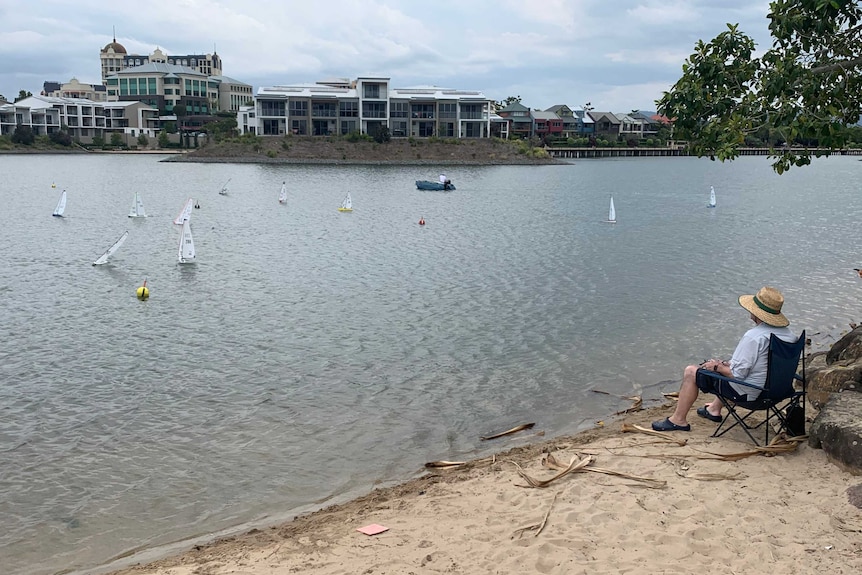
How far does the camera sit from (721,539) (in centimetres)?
650

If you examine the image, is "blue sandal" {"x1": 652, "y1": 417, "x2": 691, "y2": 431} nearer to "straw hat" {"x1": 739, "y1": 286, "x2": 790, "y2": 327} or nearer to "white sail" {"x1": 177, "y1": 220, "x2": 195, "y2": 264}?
"straw hat" {"x1": 739, "y1": 286, "x2": 790, "y2": 327}

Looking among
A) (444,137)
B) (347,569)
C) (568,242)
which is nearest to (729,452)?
(347,569)

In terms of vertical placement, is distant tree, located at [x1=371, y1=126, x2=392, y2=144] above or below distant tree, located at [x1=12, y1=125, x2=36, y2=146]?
below

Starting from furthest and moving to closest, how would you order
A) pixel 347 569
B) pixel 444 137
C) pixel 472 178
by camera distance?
1. pixel 444 137
2. pixel 472 178
3. pixel 347 569

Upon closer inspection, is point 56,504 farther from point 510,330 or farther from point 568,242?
point 568,242

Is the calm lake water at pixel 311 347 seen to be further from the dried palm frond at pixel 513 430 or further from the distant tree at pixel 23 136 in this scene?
the distant tree at pixel 23 136

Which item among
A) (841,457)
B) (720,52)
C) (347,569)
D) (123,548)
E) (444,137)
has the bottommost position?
(123,548)

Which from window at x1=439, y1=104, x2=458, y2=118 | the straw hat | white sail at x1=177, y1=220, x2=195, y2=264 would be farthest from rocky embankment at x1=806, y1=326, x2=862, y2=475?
window at x1=439, y1=104, x2=458, y2=118

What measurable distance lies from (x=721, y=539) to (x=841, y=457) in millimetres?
2025

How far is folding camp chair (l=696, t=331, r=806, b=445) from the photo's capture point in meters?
8.31

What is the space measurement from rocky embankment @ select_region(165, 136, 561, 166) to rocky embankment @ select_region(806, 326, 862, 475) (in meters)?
116

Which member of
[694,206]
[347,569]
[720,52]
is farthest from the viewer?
[694,206]

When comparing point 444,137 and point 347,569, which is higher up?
point 444,137

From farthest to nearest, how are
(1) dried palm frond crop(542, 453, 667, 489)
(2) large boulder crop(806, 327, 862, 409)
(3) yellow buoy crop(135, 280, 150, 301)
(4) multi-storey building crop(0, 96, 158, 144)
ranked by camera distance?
(4) multi-storey building crop(0, 96, 158, 144) → (3) yellow buoy crop(135, 280, 150, 301) → (2) large boulder crop(806, 327, 862, 409) → (1) dried palm frond crop(542, 453, 667, 489)
